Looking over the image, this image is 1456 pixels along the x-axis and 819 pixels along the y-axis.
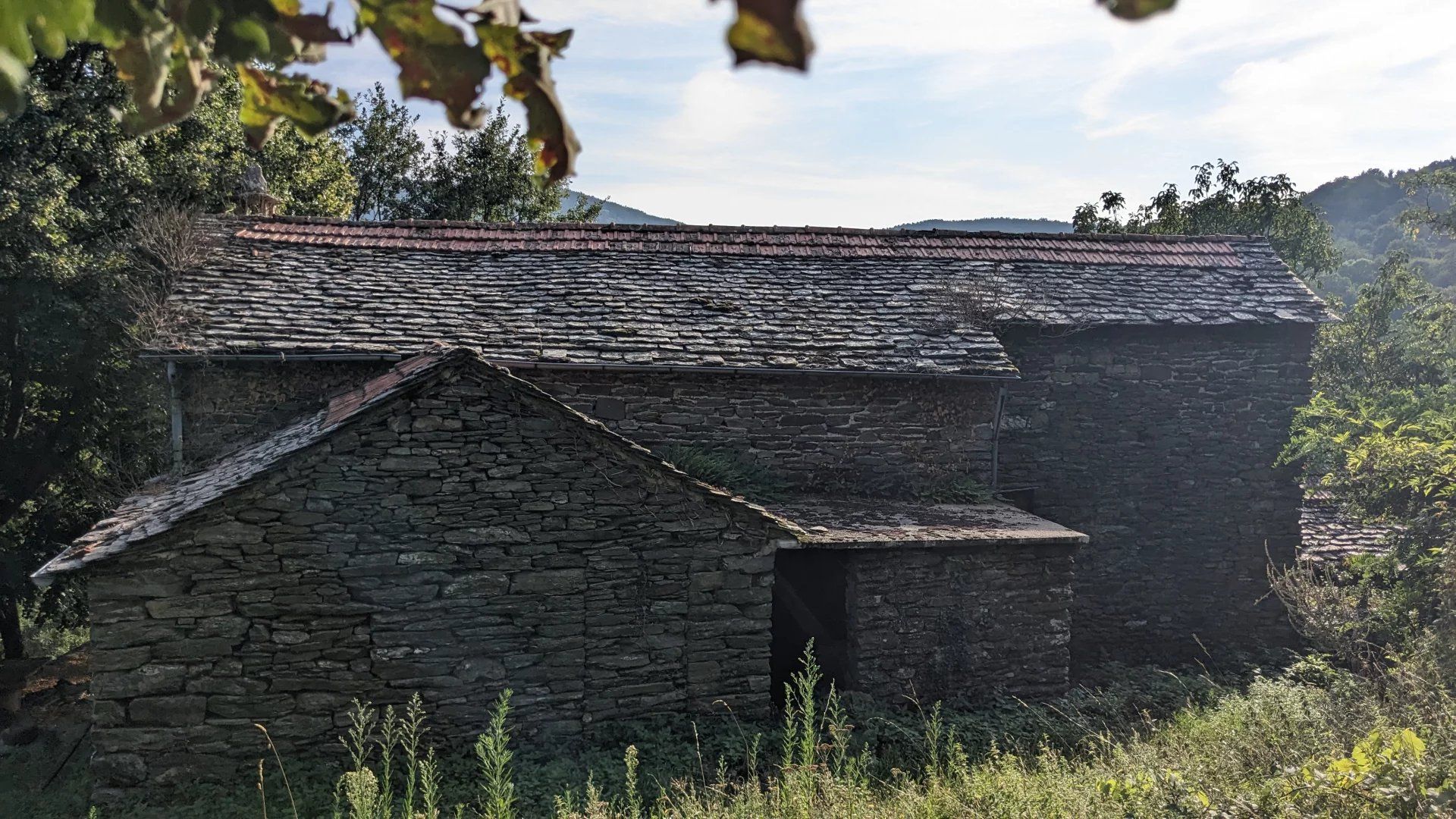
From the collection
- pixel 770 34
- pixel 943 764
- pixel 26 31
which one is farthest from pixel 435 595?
pixel 770 34

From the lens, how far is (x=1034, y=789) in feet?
19.9

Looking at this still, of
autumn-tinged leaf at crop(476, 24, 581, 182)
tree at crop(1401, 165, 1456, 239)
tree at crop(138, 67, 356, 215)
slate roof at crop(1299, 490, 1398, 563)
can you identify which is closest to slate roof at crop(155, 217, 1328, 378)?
tree at crop(138, 67, 356, 215)

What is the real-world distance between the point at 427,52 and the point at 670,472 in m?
6.60

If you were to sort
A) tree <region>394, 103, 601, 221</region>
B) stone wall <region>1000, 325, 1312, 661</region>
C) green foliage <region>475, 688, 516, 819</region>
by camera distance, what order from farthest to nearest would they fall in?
tree <region>394, 103, 601, 221</region> → stone wall <region>1000, 325, 1312, 661</region> → green foliage <region>475, 688, 516, 819</region>

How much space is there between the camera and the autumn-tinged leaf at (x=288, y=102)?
1.93 m

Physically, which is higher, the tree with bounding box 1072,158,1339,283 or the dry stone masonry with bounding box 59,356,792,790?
the tree with bounding box 1072,158,1339,283

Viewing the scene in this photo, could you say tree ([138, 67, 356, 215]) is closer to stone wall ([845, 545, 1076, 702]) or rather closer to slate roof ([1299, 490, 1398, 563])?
stone wall ([845, 545, 1076, 702])

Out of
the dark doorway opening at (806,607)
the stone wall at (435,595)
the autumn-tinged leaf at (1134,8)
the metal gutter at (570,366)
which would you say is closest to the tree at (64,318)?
the metal gutter at (570,366)

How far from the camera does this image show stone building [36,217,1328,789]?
→ 24.0ft

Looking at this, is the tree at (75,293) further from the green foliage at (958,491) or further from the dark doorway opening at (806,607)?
the green foliage at (958,491)

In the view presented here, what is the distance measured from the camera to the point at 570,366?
998 centimetres

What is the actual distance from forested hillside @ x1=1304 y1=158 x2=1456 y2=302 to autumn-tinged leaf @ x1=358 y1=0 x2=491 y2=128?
36.6m

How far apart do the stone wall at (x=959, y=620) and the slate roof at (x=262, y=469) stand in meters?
1.39

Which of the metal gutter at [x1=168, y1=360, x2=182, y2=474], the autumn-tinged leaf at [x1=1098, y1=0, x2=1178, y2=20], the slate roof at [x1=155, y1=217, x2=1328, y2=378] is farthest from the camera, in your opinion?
the slate roof at [x1=155, y1=217, x2=1328, y2=378]
